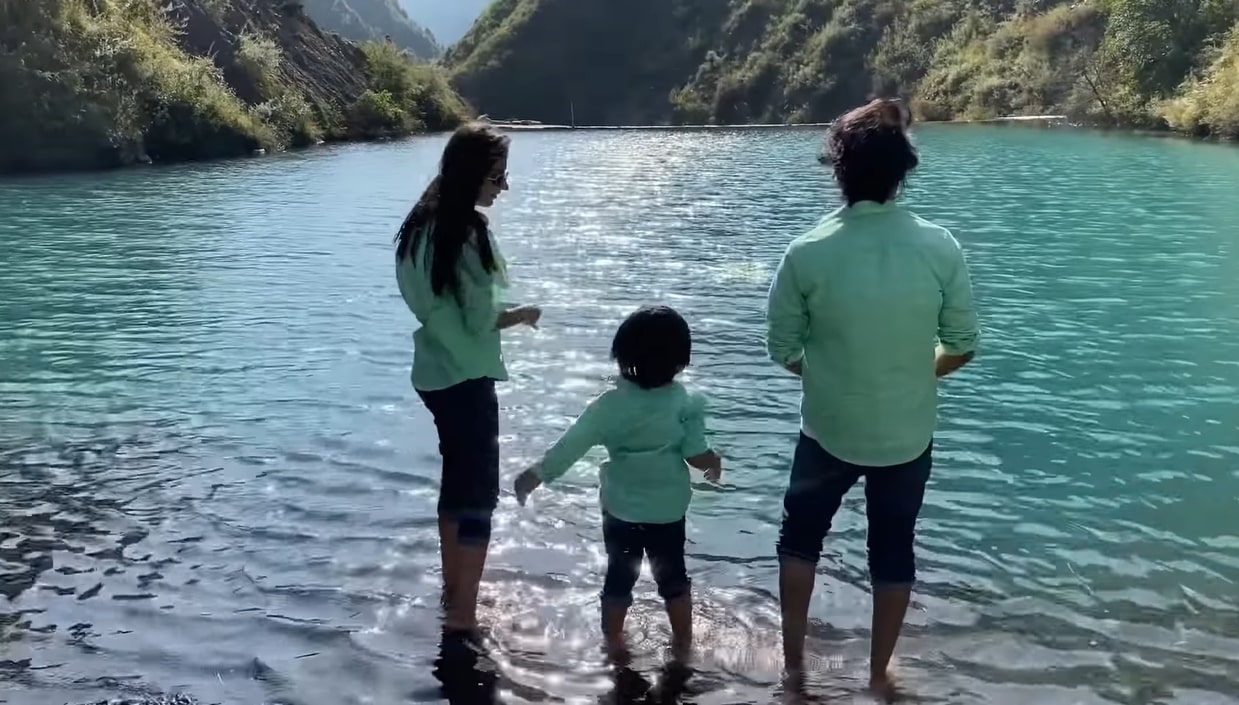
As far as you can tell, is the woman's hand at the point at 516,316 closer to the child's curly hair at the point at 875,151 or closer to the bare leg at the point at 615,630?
the bare leg at the point at 615,630

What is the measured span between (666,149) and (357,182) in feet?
54.8

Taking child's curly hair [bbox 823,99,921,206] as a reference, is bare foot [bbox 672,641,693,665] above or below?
below

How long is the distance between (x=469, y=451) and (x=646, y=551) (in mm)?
863

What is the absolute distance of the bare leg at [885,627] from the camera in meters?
4.30

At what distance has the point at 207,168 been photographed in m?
33.5

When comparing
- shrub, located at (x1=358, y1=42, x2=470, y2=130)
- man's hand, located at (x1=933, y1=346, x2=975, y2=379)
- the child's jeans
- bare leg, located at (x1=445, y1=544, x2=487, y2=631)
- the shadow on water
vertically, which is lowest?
the shadow on water

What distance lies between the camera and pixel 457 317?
4.63 metres

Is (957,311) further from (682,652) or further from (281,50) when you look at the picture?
(281,50)

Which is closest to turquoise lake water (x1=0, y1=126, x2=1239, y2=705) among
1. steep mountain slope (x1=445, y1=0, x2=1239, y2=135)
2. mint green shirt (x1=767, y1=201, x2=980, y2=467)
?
mint green shirt (x1=767, y1=201, x2=980, y2=467)

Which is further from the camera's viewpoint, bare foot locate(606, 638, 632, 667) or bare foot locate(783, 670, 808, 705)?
bare foot locate(606, 638, 632, 667)

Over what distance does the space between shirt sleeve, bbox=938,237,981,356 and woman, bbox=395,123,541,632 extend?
1.62 metres

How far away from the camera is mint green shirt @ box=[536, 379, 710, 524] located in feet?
14.1

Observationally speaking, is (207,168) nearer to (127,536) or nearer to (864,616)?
(127,536)

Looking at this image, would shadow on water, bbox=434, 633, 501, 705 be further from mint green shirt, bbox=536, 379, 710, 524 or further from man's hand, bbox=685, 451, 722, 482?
man's hand, bbox=685, 451, 722, 482
